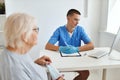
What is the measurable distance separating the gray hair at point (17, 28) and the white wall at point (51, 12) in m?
2.16

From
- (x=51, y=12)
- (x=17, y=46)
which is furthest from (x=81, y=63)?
(x=51, y=12)

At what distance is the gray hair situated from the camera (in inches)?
39.4

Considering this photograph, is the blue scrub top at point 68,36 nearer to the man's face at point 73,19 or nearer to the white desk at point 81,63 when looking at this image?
the man's face at point 73,19

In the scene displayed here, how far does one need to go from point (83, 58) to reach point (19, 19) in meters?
0.95

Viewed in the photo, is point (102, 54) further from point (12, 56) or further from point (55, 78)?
point (12, 56)

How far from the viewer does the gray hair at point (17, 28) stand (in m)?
1.00

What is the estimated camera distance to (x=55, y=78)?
138cm

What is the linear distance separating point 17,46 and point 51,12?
89.3 inches

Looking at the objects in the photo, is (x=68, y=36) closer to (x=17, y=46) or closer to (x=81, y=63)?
(x=81, y=63)

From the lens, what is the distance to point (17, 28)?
3.27 feet

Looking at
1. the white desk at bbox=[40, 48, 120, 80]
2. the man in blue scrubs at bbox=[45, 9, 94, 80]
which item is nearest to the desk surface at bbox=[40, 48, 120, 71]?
the white desk at bbox=[40, 48, 120, 80]

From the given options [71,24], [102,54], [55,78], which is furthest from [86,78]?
[55,78]

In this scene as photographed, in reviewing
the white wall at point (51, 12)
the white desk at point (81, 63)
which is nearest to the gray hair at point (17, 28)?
the white desk at point (81, 63)

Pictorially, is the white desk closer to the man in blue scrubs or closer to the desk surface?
the desk surface
